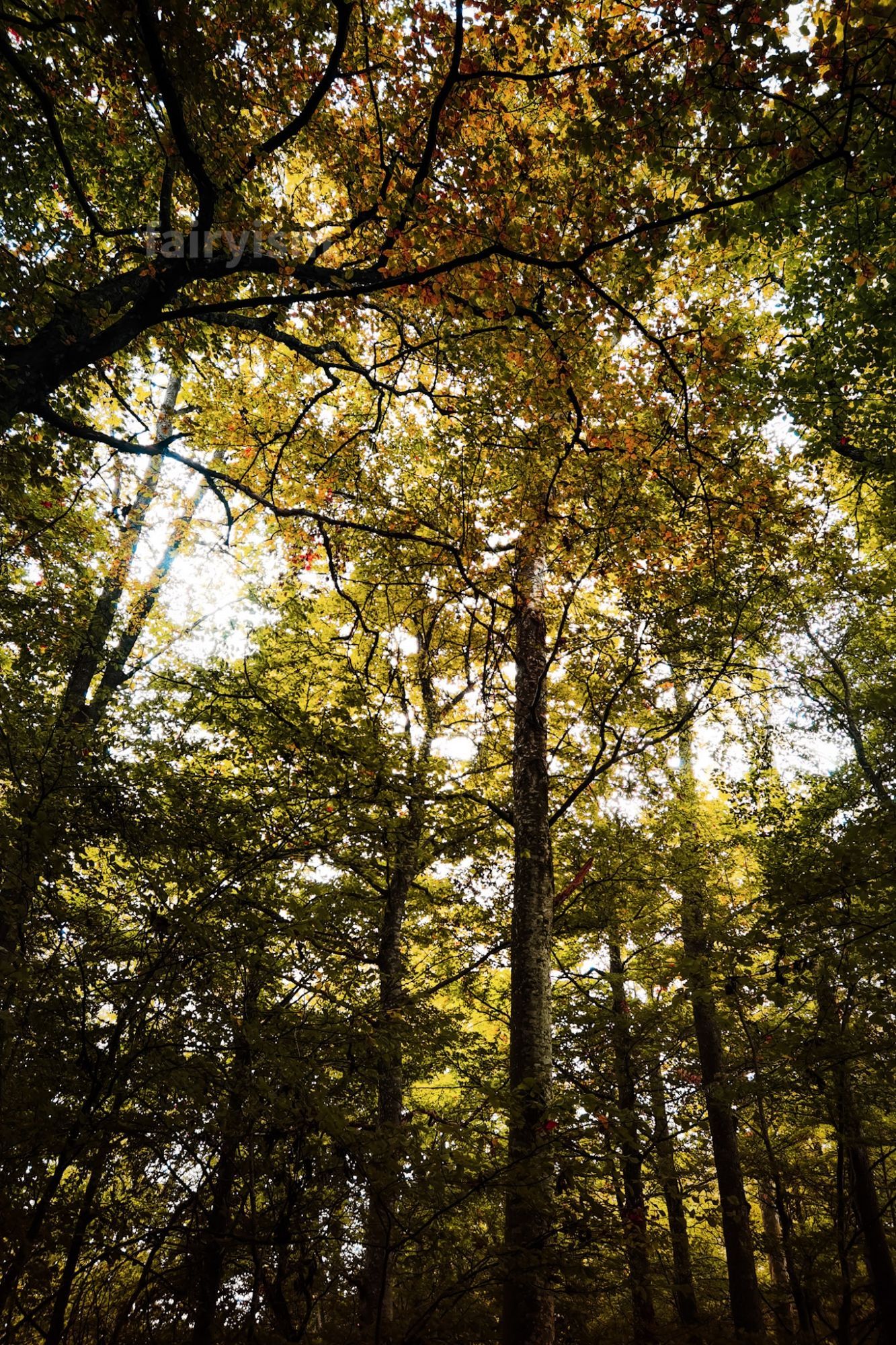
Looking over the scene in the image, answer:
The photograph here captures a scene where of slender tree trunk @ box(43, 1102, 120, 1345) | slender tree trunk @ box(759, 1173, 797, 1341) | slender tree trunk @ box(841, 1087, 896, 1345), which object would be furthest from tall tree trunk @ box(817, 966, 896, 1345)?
slender tree trunk @ box(43, 1102, 120, 1345)

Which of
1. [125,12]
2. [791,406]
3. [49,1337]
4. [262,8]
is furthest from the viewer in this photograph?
[791,406]

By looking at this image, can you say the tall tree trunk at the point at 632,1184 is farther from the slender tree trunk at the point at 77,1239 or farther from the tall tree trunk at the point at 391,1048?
the slender tree trunk at the point at 77,1239

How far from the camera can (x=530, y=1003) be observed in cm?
560

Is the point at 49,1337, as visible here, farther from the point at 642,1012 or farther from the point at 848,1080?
the point at 642,1012

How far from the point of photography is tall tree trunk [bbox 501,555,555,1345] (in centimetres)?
366

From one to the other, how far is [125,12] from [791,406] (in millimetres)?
8002

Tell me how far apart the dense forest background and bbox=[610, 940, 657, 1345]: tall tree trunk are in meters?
0.11

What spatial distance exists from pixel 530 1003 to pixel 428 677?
5447 mm

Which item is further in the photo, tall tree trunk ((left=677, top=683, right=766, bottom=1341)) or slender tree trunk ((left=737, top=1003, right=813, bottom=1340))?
tall tree trunk ((left=677, top=683, right=766, bottom=1341))

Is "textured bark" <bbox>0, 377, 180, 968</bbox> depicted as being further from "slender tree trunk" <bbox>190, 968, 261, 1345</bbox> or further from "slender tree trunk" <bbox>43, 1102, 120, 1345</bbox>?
"slender tree trunk" <bbox>190, 968, 261, 1345</bbox>

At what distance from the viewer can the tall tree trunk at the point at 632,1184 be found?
4.14m

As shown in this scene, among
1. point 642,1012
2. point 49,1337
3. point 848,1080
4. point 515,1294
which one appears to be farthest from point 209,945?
point 642,1012

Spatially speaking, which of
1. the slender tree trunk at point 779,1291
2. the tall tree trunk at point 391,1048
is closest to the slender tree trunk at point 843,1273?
the slender tree trunk at point 779,1291

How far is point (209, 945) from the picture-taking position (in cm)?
402
